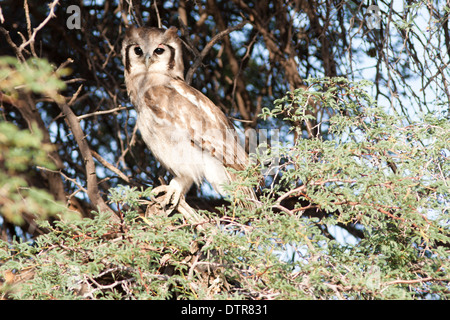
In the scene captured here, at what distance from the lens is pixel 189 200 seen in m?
3.88

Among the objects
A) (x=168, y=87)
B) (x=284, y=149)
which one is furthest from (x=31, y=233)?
(x=284, y=149)

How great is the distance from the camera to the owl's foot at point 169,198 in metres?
2.78

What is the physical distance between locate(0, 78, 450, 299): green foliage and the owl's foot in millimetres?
746

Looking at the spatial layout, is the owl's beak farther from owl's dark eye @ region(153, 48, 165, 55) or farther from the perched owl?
the perched owl

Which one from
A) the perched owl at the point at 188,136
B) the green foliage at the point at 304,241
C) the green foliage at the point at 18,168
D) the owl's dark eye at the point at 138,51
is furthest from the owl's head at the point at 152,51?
the green foliage at the point at 304,241

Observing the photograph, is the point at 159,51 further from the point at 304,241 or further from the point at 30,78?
the point at 304,241

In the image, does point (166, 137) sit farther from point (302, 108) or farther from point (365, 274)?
point (365, 274)

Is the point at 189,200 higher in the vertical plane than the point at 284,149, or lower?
lower

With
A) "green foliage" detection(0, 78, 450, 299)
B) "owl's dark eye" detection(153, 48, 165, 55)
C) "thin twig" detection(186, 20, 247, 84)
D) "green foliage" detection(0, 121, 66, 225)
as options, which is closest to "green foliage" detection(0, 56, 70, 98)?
"green foliage" detection(0, 121, 66, 225)

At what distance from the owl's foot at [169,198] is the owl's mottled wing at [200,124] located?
392 millimetres

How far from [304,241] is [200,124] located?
1.59 m

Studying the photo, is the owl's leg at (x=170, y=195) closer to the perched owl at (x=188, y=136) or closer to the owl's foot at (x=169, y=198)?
the owl's foot at (x=169, y=198)

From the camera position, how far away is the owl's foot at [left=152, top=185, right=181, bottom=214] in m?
2.78
